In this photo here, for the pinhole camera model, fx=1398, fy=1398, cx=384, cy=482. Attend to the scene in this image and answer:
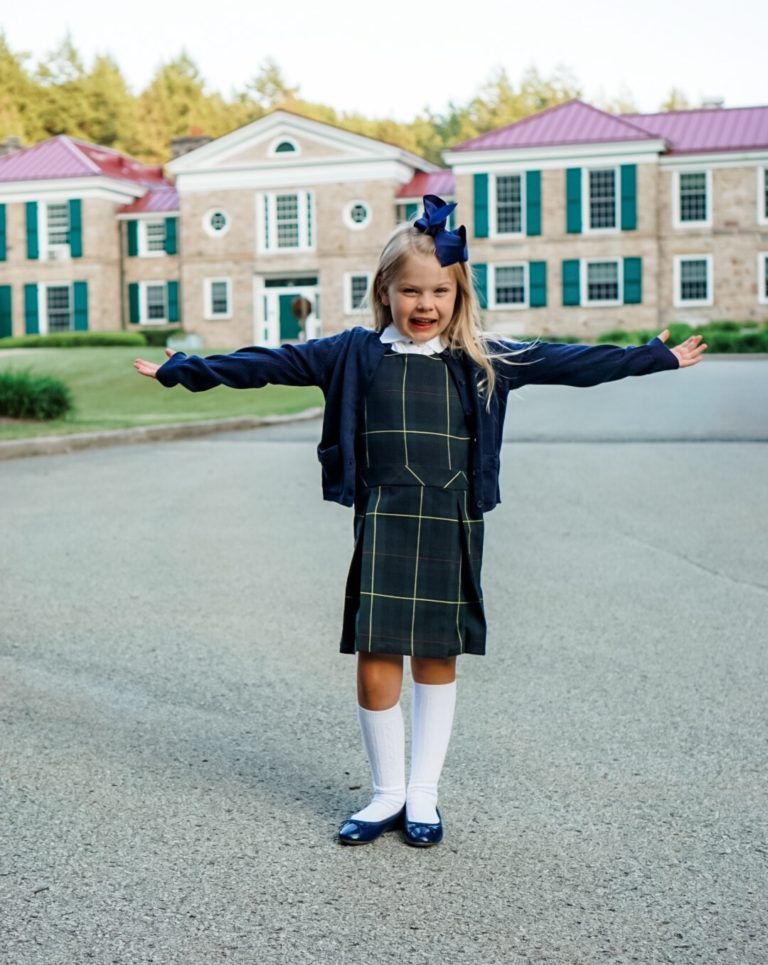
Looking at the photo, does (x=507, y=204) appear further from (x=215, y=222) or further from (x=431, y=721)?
(x=431, y=721)

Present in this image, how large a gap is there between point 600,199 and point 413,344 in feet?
134

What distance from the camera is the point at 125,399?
79.9 ft

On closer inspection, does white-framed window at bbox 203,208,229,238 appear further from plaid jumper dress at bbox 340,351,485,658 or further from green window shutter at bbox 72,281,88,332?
plaid jumper dress at bbox 340,351,485,658

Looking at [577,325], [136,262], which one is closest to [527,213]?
[577,325]

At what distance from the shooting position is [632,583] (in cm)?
734

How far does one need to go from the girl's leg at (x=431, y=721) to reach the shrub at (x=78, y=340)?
40507mm

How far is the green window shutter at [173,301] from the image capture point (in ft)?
157

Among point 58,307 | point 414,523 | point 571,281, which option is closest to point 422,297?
point 414,523

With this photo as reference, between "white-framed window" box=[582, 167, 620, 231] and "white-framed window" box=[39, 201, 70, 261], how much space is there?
18.0 metres

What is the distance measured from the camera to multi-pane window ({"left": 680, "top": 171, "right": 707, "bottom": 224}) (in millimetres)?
42531

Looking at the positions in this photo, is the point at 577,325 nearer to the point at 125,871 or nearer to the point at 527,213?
the point at 527,213

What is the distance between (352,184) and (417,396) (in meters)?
42.6

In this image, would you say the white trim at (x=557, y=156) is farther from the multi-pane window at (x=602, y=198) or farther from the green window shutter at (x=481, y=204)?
the multi-pane window at (x=602, y=198)

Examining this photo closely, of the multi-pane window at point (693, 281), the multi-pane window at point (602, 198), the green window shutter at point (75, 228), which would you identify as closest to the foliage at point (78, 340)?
the green window shutter at point (75, 228)
